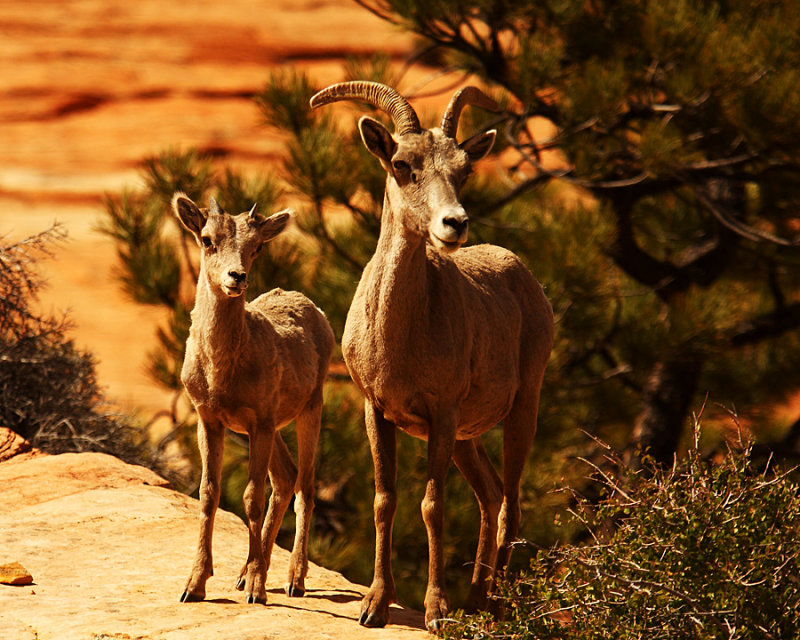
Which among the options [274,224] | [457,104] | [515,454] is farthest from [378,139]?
[515,454]

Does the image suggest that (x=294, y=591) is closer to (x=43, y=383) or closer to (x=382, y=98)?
(x=382, y=98)

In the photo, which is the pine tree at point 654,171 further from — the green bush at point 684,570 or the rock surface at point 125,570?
the green bush at point 684,570

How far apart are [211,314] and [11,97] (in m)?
30.1

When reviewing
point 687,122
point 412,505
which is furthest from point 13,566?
point 687,122

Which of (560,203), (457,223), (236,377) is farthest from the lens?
(560,203)

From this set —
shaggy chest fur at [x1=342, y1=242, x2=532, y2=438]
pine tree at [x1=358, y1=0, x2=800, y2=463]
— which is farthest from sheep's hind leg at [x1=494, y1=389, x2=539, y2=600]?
pine tree at [x1=358, y1=0, x2=800, y2=463]

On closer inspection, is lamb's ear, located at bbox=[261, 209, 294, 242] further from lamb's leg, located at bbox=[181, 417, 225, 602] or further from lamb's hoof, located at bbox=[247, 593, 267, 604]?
lamb's hoof, located at bbox=[247, 593, 267, 604]

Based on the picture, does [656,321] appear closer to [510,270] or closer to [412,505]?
[412,505]

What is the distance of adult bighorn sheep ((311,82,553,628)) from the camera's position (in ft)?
18.3

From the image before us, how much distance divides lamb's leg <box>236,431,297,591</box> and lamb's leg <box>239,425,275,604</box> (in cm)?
31

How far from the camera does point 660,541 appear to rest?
4746mm

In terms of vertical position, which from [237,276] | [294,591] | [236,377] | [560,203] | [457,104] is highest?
[457,104]

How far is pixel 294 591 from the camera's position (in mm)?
6359

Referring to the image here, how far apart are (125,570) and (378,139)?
290cm
